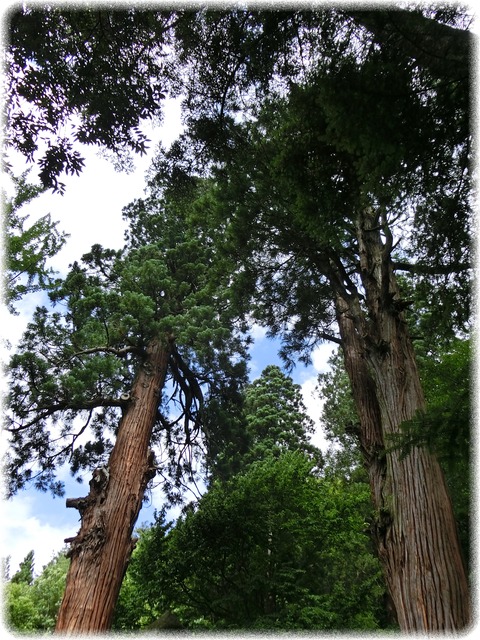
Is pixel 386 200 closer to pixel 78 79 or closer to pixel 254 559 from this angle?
pixel 78 79

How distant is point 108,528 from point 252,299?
13.1ft

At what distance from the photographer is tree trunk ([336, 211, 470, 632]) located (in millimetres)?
3143

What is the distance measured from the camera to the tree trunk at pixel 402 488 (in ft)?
10.3

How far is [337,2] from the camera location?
3.10 m

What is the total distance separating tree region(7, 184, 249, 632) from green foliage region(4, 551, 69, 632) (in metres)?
3.16

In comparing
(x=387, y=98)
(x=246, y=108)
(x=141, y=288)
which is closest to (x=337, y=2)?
(x=387, y=98)

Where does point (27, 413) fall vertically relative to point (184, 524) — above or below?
above

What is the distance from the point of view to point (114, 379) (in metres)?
6.49

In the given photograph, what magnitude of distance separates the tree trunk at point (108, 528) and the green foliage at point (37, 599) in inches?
152

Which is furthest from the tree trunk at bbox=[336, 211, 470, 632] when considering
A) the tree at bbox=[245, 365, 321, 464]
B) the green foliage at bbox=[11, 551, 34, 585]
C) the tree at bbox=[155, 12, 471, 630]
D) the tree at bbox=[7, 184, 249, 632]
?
the green foliage at bbox=[11, 551, 34, 585]

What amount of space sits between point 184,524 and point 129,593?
1.83 m

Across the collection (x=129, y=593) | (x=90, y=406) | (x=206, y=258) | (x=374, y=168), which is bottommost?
(x=129, y=593)

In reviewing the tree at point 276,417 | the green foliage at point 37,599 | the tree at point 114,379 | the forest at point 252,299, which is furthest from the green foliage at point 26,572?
the tree at point 114,379

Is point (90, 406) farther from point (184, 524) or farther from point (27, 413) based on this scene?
point (184, 524)
